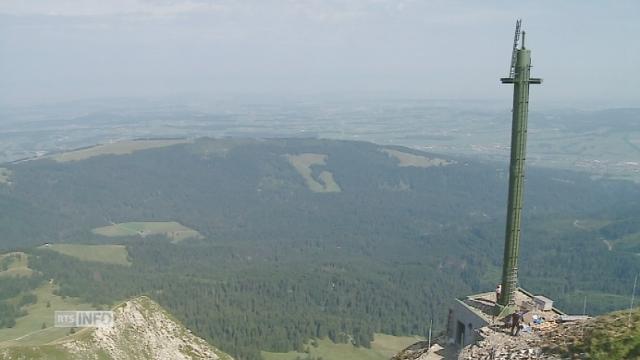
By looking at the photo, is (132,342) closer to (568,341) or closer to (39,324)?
(568,341)

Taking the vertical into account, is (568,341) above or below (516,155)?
below

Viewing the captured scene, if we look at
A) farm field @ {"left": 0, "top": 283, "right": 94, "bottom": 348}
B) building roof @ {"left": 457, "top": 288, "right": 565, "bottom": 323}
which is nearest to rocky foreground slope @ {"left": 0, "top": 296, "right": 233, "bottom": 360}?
building roof @ {"left": 457, "top": 288, "right": 565, "bottom": 323}

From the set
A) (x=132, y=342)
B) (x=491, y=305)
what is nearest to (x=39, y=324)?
(x=132, y=342)

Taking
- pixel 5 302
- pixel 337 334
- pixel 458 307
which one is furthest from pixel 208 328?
pixel 458 307

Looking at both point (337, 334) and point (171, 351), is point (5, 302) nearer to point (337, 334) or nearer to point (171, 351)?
point (337, 334)

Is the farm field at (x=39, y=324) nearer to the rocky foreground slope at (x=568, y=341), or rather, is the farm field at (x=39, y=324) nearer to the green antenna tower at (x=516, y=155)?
the green antenna tower at (x=516, y=155)

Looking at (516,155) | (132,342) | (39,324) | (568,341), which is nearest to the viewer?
(568,341)
